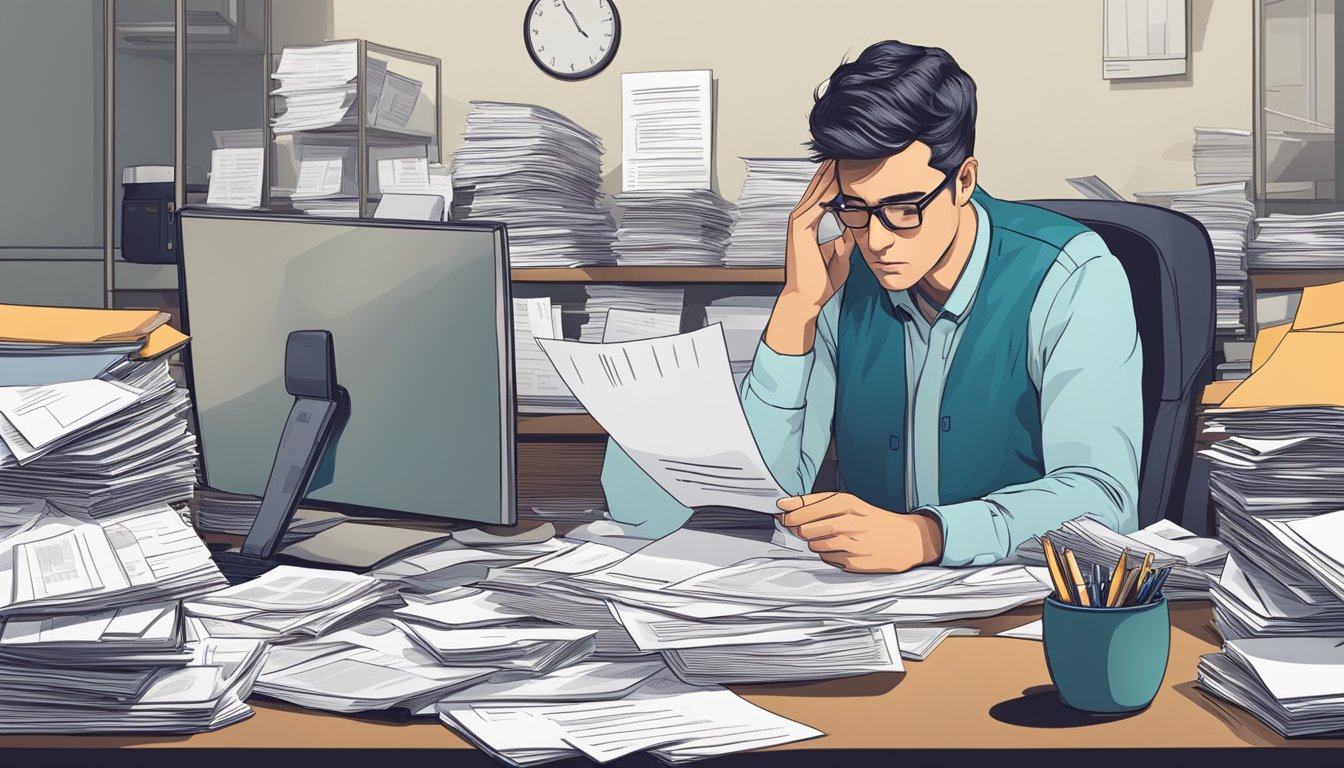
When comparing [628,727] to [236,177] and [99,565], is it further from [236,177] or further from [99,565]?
[236,177]

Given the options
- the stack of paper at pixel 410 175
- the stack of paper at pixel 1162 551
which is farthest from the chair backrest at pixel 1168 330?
the stack of paper at pixel 410 175

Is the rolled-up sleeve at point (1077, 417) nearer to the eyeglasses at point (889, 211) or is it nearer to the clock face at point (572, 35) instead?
the eyeglasses at point (889, 211)

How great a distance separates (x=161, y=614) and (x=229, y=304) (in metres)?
0.52

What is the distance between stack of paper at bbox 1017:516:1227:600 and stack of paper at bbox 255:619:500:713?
55cm

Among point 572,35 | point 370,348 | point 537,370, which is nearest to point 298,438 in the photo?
point 370,348

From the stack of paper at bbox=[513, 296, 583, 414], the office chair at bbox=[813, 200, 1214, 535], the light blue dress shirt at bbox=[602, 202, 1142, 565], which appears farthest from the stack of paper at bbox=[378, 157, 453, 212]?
the office chair at bbox=[813, 200, 1214, 535]

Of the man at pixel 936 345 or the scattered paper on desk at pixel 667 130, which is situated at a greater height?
the scattered paper on desk at pixel 667 130

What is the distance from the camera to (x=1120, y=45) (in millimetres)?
2957

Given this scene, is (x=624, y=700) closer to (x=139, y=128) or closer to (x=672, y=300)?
(x=672, y=300)

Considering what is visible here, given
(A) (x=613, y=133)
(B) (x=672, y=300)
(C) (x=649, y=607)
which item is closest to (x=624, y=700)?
(C) (x=649, y=607)

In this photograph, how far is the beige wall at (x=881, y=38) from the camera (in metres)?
2.96

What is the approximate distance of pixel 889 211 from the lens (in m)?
1.30

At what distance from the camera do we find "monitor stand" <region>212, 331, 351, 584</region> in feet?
3.55

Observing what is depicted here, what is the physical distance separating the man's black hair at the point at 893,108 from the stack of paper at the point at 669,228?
126 cm
